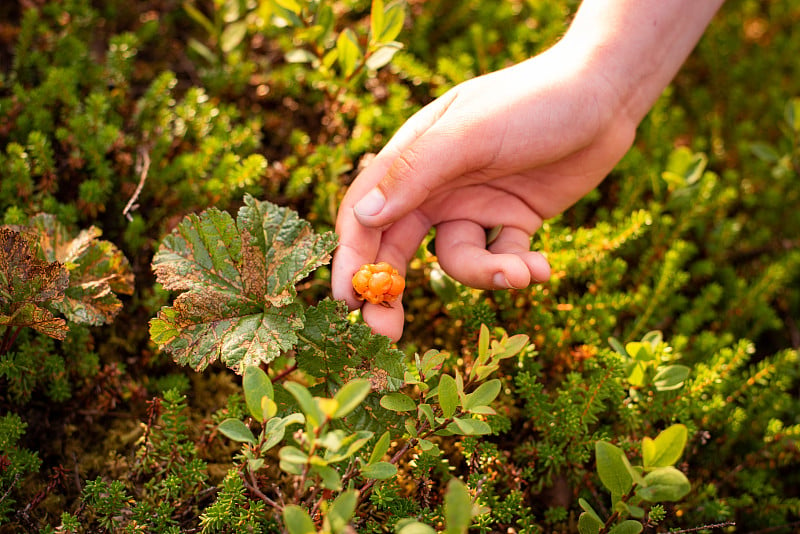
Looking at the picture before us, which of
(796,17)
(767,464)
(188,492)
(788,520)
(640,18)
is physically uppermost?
(640,18)

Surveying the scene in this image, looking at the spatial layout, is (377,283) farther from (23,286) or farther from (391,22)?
(391,22)

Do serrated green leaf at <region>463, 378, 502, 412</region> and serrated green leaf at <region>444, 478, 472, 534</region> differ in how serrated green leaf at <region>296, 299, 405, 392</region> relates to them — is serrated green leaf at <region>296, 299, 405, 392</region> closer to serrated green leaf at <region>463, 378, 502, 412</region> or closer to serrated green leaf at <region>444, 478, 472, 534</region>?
serrated green leaf at <region>463, 378, 502, 412</region>

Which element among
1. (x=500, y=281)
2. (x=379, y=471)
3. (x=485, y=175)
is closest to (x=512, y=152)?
(x=485, y=175)

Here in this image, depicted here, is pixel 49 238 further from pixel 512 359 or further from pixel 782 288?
pixel 782 288

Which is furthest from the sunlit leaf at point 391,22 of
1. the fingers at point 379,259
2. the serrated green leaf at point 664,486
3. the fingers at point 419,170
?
the serrated green leaf at point 664,486

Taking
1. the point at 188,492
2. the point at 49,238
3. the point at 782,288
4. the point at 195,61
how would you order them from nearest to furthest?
the point at 188,492, the point at 49,238, the point at 782,288, the point at 195,61

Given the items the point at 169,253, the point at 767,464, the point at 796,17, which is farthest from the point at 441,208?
the point at 796,17

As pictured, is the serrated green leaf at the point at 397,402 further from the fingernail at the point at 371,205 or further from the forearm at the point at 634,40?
the forearm at the point at 634,40
